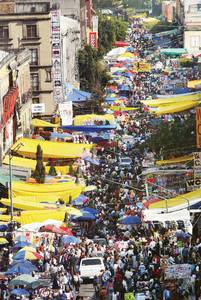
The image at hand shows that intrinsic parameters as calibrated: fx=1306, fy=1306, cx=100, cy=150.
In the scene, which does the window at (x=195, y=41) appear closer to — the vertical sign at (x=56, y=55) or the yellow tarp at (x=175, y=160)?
the vertical sign at (x=56, y=55)

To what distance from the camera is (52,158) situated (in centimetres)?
6400

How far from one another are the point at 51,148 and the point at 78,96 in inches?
1149

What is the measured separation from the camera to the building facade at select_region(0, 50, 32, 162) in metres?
63.7

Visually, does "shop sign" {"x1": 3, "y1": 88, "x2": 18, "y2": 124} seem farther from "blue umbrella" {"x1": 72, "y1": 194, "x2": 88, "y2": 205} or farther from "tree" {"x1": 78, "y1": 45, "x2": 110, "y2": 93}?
"tree" {"x1": 78, "y1": 45, "x2": 110, "y2": 93}

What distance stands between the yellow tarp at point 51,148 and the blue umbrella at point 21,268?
82.1 feet

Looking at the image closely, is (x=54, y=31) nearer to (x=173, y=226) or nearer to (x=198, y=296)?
(x=173, y=226)

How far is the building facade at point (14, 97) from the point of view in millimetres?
63719

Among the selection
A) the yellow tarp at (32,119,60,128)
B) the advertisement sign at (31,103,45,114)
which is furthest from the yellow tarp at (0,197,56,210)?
the advertisement sign at (31,103,45,114)

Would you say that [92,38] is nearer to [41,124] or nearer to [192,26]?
[41,124]

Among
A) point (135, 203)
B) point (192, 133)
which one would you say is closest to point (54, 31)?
point (192, 133)

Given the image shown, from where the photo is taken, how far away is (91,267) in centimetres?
4053

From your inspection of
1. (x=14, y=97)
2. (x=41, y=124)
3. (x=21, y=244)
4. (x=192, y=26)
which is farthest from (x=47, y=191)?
(x=192, y=26)

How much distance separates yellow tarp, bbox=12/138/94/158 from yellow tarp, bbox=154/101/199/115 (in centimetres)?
1724

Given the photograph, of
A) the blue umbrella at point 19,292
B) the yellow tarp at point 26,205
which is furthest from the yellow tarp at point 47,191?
the blue umbrella at point 19,292
